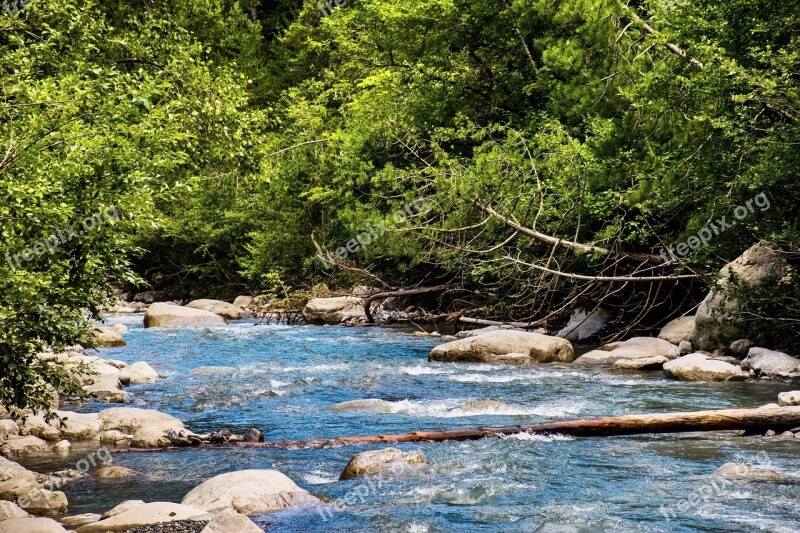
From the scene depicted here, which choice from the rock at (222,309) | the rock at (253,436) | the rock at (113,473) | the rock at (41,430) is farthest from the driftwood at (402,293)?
the rock at (113,473)

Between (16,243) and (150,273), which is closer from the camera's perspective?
(16,243)

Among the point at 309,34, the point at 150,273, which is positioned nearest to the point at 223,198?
the point at 150,273

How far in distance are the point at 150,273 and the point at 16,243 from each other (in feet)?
111

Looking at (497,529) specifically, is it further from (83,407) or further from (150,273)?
(150,273)

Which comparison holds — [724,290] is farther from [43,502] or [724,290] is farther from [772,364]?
[43,502]

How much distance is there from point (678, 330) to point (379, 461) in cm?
1046

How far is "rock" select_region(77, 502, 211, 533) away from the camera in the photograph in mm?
6922

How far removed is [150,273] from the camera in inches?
1570

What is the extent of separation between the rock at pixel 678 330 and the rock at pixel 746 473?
887 centimetres

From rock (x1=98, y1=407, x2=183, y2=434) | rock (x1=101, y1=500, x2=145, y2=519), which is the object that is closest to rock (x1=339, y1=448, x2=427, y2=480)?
rock (x1=101, y1=500, x2=145, y2=519)

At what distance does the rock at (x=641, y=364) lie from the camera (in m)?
15.6

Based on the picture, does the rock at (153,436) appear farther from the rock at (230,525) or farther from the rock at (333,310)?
the rock at (333,310)

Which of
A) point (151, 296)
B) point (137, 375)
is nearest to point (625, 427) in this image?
point (137, 375)

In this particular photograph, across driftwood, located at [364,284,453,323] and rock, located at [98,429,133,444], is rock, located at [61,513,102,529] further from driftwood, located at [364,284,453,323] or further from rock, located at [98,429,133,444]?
driftwood, located at [364,284,453,323]
